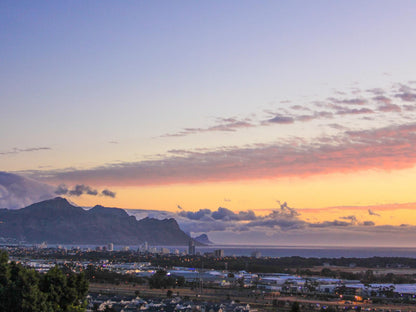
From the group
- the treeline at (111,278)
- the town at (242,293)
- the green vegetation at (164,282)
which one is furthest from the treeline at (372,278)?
the treeline at (111,278)

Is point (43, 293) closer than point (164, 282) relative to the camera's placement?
Yes

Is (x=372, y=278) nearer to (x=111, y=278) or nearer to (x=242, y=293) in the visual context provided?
(x=242, y=293)

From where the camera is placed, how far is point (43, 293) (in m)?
37.1

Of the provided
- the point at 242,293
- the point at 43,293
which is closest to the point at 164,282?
the point at 242,293

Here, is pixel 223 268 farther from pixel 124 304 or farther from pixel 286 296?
pixel 124 304

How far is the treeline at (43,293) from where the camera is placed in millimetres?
36156

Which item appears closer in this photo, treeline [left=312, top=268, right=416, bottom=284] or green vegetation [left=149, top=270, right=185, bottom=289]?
green vegetation [left=149, top=270, right=185, bottom=289]

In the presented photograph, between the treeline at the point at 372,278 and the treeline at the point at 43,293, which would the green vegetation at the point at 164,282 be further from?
the treeline at the point at 43,293

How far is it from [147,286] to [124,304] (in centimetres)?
3730

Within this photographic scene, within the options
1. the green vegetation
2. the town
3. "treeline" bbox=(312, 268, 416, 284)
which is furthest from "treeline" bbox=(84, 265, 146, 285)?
"treeline" bbox=(312, 268, 416, 284)

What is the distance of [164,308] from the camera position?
212 ft

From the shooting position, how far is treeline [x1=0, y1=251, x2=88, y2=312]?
3616 centimetres

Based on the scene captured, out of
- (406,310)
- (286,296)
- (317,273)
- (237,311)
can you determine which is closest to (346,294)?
(286,296)

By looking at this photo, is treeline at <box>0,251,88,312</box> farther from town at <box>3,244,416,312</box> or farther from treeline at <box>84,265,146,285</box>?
treeline at <box>84,265,146,285</box>
